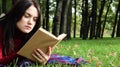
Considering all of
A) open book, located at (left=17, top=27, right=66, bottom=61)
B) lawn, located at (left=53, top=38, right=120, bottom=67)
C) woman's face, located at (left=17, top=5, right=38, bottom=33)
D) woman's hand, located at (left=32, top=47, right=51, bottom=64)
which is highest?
woman's face, located at (left=17, top=5, right=38, bottom=33)

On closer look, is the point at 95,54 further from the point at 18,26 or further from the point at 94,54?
the point at 18,26

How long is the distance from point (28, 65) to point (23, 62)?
0.42 ft

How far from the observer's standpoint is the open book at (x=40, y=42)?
518 cm

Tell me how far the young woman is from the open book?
64 mm

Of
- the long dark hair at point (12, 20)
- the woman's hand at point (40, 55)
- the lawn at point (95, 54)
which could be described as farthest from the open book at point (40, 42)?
the lawn at point (95, 54)

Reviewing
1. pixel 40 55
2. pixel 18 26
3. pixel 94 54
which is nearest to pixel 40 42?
pixel 40 55

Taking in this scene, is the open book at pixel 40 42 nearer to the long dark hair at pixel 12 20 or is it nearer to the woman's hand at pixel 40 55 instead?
the woman's hand at pixel 40 55

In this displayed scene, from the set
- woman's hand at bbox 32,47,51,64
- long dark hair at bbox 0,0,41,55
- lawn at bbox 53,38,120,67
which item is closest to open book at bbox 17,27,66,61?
A: woman's hand at bbox 32,47,51,64

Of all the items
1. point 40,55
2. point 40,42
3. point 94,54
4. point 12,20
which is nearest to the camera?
point 40,42

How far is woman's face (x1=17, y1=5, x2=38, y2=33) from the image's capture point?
5527mm

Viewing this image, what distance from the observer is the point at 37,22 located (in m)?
5.77

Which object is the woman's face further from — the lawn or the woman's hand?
the lawn

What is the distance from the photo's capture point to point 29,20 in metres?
5.50

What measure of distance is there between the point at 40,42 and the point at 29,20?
396mm
